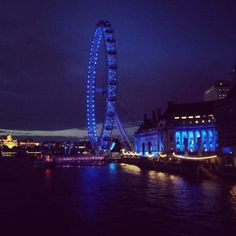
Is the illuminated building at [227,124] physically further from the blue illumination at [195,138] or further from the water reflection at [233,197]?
the blue illumination at [195,138]

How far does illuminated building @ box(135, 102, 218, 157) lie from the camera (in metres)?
135

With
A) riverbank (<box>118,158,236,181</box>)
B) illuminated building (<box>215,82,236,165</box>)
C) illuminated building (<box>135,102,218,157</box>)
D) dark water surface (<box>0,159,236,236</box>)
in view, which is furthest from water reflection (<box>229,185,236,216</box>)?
illuminated building (<box>135,102,218,157</box>)

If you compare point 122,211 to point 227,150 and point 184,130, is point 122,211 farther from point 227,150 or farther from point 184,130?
point 184,130

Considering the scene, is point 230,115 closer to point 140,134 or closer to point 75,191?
point 75,191

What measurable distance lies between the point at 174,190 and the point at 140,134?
12568 cm

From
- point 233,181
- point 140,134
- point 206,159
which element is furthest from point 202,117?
point 233,181

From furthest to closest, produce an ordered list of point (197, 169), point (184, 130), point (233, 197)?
point (184, 130) → point (197, 169) → point (233, 197)

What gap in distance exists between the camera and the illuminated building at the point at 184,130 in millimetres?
134875

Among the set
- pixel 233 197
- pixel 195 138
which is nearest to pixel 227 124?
pixel 233 197

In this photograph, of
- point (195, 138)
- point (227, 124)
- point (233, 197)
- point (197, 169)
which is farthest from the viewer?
point (195, 138)

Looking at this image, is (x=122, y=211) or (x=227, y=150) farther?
(x=227, y=150)

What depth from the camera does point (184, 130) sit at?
142 meters

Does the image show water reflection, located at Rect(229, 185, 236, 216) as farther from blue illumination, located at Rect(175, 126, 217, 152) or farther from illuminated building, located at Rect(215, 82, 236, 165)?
blue illumination, located at Rect(175, 126, 217, 152)

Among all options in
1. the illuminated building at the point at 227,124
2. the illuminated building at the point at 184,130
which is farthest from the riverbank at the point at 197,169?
the illuminated building at the point at 184,130
